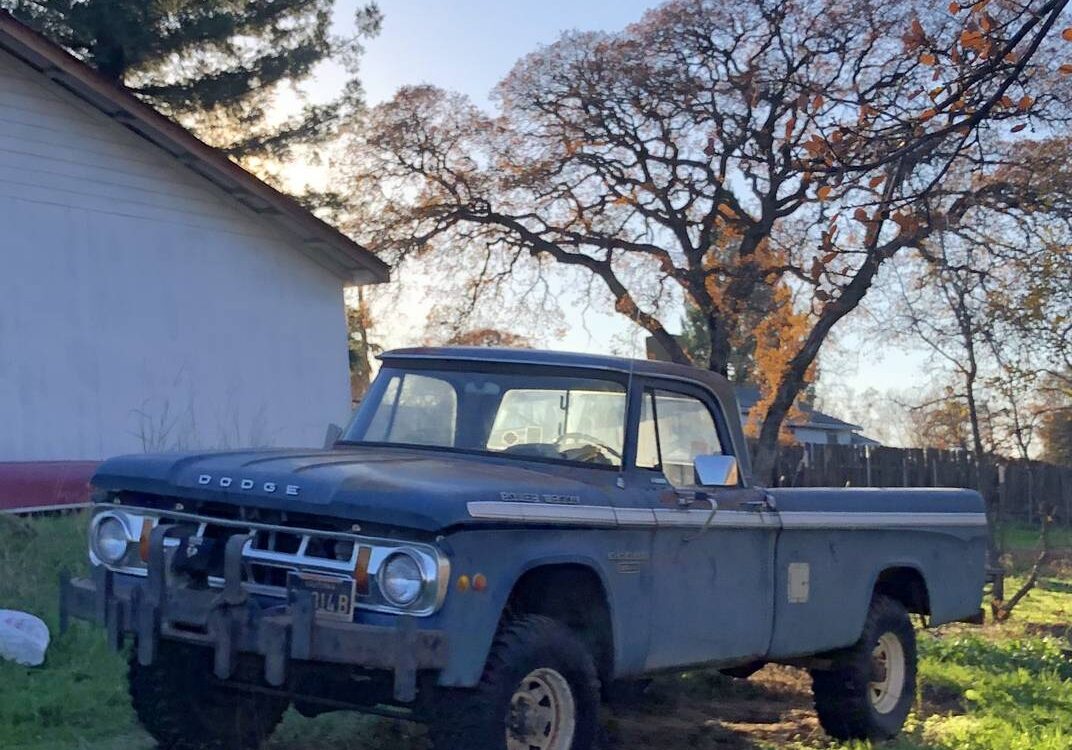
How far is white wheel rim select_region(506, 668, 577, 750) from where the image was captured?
552 cm

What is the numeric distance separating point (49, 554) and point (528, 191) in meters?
17.5

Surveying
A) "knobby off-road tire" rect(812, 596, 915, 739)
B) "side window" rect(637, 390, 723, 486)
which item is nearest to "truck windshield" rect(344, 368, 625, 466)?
"side window" rect(637, 390, 723, 486)

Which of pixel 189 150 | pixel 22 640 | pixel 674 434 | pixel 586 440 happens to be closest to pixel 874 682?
pixel 674 434

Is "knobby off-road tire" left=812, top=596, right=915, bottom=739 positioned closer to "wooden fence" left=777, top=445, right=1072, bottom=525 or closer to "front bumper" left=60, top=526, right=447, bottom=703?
"front bumper" left=60, top=526, right=447, bottom=703

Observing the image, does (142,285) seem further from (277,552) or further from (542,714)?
(542,714)

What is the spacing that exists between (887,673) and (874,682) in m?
0.16

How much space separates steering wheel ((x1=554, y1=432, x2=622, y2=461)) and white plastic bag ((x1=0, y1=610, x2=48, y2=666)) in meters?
3.15

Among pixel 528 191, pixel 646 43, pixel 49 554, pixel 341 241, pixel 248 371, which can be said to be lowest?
pixel 49 554

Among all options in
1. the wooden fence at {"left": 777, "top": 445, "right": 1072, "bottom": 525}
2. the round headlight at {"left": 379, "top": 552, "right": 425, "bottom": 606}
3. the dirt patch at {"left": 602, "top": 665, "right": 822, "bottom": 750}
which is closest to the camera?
the round headlight at {"left": 379, "top": 552, "right": 425, "bottom": 606}

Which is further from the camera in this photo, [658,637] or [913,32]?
[913,32]

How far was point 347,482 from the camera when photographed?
5309mm

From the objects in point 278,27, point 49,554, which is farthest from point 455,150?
point 49,554

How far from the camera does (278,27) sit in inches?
A: 989

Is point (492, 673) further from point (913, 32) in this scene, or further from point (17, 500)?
point (17, 500)
